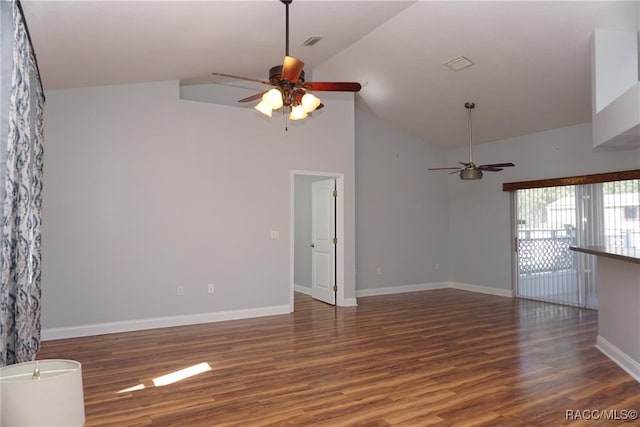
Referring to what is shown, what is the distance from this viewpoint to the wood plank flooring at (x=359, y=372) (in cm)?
296

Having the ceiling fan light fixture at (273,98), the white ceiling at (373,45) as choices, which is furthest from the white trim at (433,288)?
the ceiling fan light fixture at (273,98)

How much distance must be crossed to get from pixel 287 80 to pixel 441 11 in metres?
2.33

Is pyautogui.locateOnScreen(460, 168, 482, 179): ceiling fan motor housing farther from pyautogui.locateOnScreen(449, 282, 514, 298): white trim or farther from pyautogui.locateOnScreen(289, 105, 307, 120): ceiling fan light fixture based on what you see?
pyautogui.locateOnScreen(289, 105, 307, 120): ceiling fan light fixture

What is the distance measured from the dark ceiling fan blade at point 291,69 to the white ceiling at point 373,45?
81 centimetres

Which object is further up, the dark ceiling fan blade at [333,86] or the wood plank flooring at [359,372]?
the dark ceiling fan blade at [333,86]

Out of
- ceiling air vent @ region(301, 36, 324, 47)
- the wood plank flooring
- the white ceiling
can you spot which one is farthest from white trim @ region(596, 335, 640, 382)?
ceiling air vent @ region(301, 36, 324, 47)

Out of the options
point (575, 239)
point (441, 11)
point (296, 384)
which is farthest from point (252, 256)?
point (575, 239)

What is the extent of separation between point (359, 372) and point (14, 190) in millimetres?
2975

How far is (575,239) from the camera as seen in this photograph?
6938 mm

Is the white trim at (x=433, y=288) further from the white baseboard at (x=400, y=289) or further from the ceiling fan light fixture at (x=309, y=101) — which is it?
the ceiling fan light fixture at (x=309, y=101)

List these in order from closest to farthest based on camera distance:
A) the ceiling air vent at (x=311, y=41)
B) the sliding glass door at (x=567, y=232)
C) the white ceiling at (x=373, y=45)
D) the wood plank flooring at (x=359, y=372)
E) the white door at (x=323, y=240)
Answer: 1. the wood plank flooring at (x=359, y=372)
2. the white ceiling at (x=373, y=45)
3. the ceiling air vent at (x=311, y=41)
4. the sliding glass door at (x=567, y=232)
5. the white door at (x=323, y=240)

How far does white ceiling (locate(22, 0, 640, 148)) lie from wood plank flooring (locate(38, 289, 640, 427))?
2926mm

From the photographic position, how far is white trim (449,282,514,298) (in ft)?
25.8

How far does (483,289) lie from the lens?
834 cm
